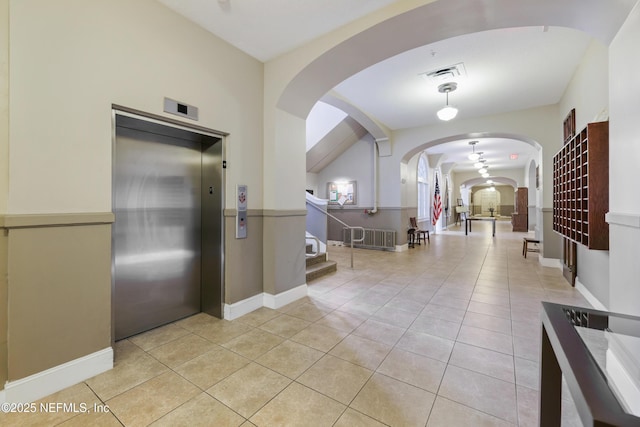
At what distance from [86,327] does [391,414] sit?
7.77 ft

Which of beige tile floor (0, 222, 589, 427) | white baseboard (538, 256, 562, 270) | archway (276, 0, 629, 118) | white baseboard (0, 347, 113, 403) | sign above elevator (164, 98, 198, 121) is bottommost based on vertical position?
beige tile floor (0, 222, 589, 427)

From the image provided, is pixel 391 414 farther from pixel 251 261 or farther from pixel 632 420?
pixel 251 261

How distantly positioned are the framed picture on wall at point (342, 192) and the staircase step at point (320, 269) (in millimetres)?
3535

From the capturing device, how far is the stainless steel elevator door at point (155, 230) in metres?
2.68

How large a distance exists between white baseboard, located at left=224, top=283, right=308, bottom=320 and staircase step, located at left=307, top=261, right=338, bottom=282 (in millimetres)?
785

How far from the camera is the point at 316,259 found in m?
5.33

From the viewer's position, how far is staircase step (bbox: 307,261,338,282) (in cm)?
479

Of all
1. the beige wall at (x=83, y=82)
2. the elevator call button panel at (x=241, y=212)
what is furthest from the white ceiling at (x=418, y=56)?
the elevator call button panel at (x=241, y=212)

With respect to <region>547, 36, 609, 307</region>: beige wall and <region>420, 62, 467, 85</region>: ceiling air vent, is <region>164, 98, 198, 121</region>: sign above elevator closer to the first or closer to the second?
<region>420, 62, 467, 85</region>: ceiling air vent

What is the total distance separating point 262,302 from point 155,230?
1.59m

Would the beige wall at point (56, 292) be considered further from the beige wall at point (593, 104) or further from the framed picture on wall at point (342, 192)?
the framed picture on wall at point (342, 192)

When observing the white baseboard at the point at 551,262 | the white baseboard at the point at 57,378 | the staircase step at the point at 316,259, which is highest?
the staircase step at the point at 316,259

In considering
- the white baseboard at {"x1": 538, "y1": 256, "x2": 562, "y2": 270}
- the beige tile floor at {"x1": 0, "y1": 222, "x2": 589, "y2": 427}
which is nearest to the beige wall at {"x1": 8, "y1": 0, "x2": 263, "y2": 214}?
the beige tile floor at {"x1": 0, "y1": 222, "x2": 589, "y2": 427}

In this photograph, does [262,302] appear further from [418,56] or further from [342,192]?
[342,192]
